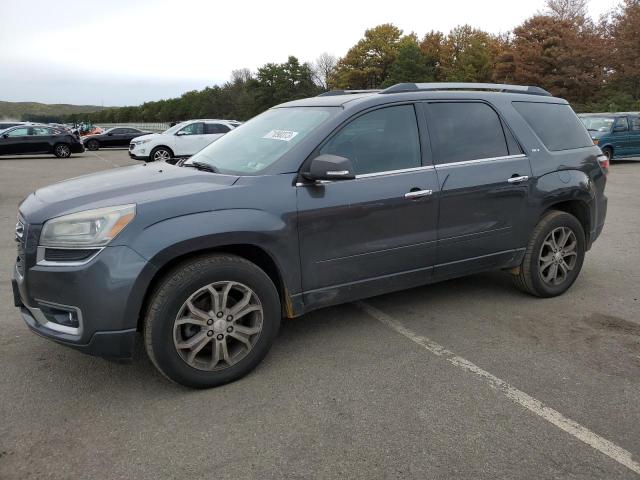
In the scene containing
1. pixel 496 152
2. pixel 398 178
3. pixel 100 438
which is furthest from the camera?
pixel 496 152

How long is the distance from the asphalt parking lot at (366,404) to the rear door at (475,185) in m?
0.55

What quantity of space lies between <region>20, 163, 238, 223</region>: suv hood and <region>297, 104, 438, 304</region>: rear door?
651mm

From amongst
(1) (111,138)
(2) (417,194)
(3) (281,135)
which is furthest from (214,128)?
(2) (417,194)

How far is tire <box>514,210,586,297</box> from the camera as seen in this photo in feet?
15.0

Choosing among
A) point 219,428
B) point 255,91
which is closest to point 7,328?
point 219,428

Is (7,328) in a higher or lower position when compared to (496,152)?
lower

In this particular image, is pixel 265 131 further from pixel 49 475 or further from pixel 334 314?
pixel 49 475

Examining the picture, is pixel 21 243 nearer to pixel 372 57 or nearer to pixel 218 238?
pixel 218 238

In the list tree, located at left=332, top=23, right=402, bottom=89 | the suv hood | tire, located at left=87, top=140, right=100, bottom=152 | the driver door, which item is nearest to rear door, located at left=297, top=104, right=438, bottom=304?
the suv hood

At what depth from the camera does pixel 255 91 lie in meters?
85.1

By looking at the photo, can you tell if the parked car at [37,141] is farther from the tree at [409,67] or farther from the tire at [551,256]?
the tree at [409,67]

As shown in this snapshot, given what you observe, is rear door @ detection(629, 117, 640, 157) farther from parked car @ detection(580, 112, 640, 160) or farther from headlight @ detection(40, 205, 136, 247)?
headlight @ detection(40, 205, 136, 247)

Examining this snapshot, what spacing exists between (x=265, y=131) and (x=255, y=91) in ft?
278

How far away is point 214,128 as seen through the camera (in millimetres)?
19047
